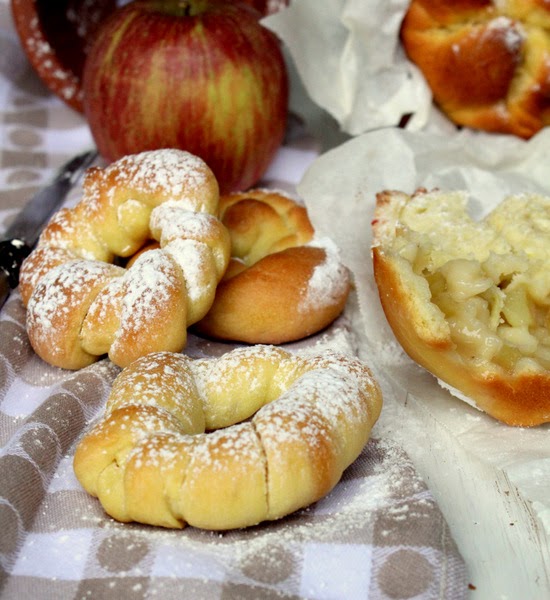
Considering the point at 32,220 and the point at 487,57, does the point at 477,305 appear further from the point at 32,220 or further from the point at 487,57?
the point at 32,220

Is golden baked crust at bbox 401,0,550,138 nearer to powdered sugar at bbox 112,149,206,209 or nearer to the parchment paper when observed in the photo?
the parchment paper

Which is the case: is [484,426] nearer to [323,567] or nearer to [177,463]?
[323,567]

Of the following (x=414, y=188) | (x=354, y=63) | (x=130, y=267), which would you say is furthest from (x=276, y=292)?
(x=354, y=63)

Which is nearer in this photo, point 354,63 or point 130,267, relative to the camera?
point 130,267

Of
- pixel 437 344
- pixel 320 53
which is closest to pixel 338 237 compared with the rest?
pixel 437 344

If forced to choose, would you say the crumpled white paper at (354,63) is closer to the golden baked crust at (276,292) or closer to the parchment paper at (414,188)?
the parchment paper at (414,188)

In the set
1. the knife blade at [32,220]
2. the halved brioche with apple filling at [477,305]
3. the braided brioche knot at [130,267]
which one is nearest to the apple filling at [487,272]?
the halved brioche with apple filling at [477,305]
